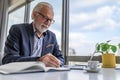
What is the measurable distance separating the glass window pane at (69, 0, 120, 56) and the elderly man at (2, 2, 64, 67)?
0.57 meters

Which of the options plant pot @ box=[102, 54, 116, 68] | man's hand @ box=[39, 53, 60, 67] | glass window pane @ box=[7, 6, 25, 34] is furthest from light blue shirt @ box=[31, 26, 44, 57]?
glass window pane @ box=[7, 6, 25, 34]

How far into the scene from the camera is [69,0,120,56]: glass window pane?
2.08 meters

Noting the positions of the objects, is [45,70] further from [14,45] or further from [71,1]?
[71,1]

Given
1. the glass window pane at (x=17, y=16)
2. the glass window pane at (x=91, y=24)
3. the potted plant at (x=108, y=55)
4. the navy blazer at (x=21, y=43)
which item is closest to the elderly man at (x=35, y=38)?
the navy blazer at (x=21, y=43)

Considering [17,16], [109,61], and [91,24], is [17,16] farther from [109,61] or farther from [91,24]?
[109,61]

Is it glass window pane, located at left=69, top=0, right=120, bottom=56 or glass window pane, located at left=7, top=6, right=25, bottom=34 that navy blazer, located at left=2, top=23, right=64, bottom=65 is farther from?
glass window pane, located at left=7, top=6, right=25, bottom=34

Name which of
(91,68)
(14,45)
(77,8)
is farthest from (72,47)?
(91,68)

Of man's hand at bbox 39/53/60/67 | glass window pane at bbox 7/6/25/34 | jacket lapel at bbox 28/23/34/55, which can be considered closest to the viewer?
man's hand at bbox 39/53/60/67

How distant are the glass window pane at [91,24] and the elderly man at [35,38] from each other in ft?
1.87

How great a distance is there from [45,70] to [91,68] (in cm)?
31

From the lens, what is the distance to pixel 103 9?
2.23 m

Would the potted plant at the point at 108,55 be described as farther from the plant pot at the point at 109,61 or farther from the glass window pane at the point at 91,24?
the glass window pane at the point at 91,24

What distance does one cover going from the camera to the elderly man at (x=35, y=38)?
1.58 metres

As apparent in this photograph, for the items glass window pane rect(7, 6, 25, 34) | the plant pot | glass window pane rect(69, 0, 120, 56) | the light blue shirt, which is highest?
glass window pane rect(7, 6, 25, 34)
